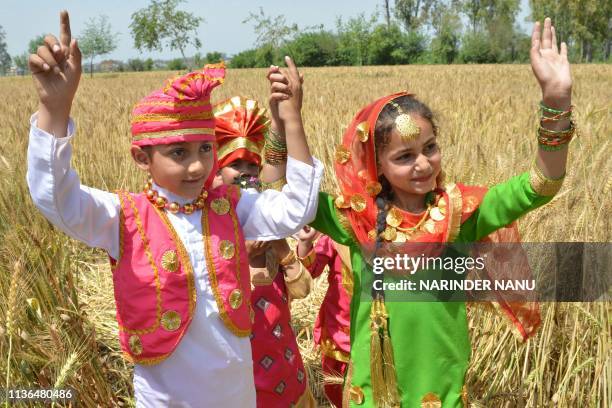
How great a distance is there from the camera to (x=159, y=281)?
1.31 meters

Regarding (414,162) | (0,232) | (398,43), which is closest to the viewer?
(414,162)

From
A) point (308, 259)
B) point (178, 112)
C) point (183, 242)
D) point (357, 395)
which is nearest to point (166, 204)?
point (183, 242)

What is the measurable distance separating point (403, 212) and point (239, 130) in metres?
0.70

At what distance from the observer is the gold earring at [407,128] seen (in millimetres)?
1422

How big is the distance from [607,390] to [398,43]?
50856mm

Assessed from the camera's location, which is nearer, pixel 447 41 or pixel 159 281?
pixel 159 281

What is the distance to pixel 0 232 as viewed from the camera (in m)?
2.50

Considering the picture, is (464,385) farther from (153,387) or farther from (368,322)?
(153,387)

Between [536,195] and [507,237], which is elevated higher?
[536,195]

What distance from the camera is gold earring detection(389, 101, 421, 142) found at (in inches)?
56.0

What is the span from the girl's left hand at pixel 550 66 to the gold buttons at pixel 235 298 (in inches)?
34.4

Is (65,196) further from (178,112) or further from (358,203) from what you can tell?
(358,203)

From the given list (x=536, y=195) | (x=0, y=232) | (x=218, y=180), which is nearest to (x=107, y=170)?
(x=0, y=232)

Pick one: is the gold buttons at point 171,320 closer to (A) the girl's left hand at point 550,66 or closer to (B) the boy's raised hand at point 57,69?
(B) the boy's raised hand at point 57,69
